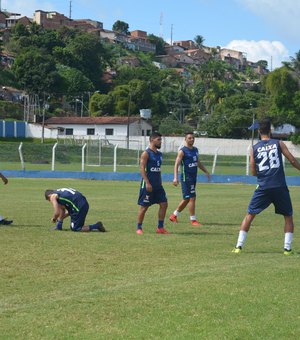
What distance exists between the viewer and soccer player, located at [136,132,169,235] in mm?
12977

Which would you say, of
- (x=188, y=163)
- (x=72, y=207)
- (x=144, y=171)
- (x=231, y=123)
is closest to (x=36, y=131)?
(x=231, y=123)

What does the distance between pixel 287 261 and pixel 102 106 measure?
92547 millimetres

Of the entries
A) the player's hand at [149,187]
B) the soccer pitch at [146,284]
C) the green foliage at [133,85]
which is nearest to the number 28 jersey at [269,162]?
the soccer pitch at [146,284]

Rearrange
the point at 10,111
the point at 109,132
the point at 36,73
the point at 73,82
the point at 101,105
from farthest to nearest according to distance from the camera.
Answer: the point at 73,82
the point at 36,73
the point at 101,105
the point at 10,111
the point at 109,132

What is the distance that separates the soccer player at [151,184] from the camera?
12977 mm

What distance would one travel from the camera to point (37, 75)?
102375 millimetres

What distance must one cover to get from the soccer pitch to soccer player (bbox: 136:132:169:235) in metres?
0.38

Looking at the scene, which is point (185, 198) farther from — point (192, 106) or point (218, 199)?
point (192, 106)

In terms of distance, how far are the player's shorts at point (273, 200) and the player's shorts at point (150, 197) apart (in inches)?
113

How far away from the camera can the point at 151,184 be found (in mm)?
13055

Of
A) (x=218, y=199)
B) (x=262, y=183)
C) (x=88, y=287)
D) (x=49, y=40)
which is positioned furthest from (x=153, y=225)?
(x=49, y=40)

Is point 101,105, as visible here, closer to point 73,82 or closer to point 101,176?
point 73,82

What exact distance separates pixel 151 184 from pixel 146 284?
5224 mm

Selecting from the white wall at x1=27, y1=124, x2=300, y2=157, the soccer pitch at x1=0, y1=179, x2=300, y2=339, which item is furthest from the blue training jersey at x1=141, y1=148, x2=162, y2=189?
the white wall at x1=27, y1=124, x2=300, y2=157
